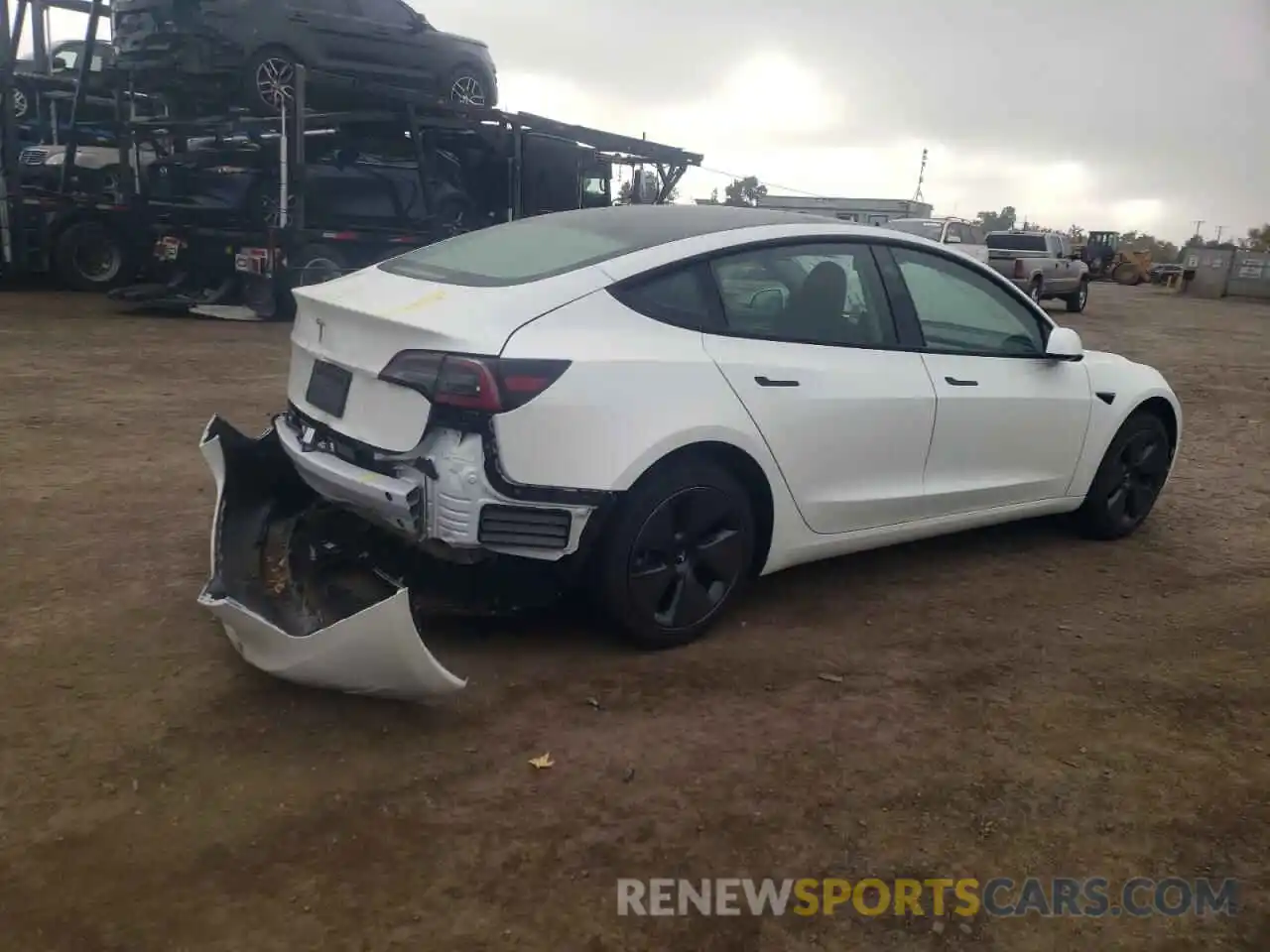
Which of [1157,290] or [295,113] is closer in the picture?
[295,113]

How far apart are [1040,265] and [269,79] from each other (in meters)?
15.6

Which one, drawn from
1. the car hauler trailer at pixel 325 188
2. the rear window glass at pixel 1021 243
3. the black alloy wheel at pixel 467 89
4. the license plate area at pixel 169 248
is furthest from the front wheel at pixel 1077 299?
the license plate area at pixel 169 248

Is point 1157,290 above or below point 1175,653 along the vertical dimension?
above

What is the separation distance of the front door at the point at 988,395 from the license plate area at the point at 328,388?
2.26 m

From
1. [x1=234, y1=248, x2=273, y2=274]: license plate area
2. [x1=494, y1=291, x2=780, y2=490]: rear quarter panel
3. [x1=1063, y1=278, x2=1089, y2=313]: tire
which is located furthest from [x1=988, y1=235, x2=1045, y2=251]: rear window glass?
[x1=494, y1=291, x2=780, y2=490]: rear quarter panel

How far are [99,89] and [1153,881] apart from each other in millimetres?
14755

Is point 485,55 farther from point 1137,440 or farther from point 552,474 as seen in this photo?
point 552,474

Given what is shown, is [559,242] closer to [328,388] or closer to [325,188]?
[328,388]

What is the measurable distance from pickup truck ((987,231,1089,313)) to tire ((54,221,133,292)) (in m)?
15.8

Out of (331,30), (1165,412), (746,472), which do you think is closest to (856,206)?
(331,30)

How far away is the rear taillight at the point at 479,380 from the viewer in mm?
3123

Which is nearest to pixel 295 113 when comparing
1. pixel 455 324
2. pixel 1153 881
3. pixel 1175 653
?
pixel 455 324

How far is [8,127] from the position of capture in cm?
1215

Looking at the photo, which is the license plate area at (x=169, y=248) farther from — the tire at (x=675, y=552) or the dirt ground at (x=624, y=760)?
the tire at (x=675, y=552)
